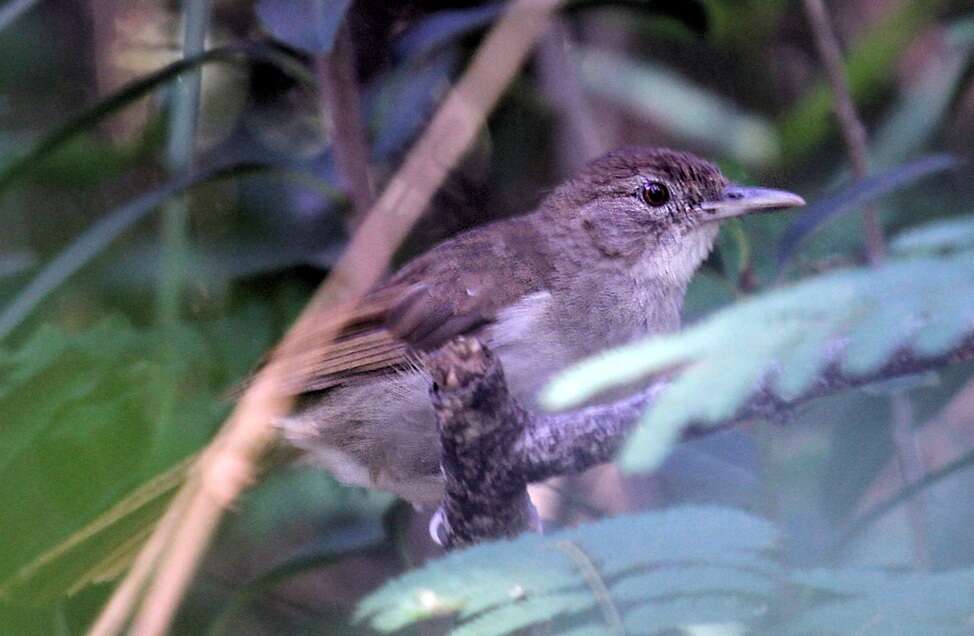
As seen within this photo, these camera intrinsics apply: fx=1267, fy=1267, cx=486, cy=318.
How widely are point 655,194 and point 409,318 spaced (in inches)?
33.0

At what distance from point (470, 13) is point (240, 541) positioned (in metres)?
1.69

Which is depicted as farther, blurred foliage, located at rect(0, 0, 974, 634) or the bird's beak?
the bird's beak

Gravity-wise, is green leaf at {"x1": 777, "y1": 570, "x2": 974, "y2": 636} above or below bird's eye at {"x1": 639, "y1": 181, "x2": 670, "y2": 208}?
below

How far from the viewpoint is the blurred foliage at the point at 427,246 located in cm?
149

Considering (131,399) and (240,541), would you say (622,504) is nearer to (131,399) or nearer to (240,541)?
(240,541)

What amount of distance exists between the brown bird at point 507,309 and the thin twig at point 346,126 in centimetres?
24

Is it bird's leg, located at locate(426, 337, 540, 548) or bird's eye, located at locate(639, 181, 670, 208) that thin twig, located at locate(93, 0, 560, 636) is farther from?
bird's leg, located at locate(426, 337, 540, 548)

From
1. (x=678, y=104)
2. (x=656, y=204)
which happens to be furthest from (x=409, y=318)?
(x=678, y=104)

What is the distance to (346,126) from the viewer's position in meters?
3.47

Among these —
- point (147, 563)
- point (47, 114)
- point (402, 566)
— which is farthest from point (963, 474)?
point (47, 114)

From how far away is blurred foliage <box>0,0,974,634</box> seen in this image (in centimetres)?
149

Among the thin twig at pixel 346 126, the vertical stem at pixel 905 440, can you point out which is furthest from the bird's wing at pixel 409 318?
the vertical stem at pixel 905 440

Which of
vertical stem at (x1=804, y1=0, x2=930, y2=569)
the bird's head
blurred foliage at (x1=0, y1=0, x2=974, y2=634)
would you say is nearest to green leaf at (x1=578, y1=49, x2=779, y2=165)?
blurred foliage at (x1=0, y1=0, x2=974, y2=634)

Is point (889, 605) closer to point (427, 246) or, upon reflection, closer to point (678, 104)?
point (427, 246)
